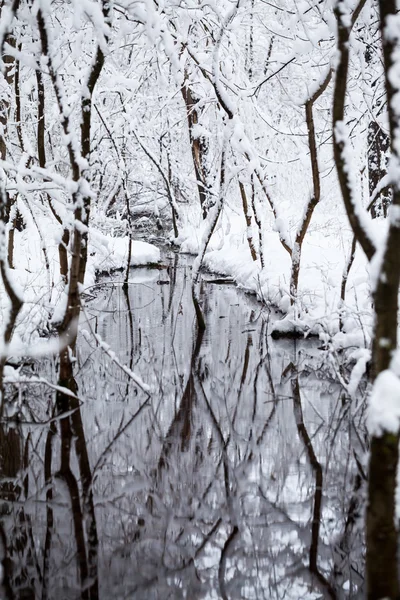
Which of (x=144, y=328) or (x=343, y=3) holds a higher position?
(x=343, y=3)

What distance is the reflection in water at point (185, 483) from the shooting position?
3482mm

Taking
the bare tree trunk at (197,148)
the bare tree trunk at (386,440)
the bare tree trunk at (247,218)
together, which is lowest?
the bare tree trunk at (386,440)

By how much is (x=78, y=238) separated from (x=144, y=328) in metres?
4.56

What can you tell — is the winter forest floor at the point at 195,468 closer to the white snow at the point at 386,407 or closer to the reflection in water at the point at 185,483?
the reflection in water at the point at 185,483

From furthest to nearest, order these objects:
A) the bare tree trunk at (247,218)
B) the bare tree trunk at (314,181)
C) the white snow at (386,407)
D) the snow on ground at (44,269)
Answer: the bare tree trunk at (247,218) < the bare tree trunk at (314,181) < the snow on ground at (44,269) < the white snow at (386,407)

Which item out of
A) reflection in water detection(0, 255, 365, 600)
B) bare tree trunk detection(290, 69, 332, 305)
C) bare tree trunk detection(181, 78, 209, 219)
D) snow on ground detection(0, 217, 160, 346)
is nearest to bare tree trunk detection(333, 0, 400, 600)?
reflection in water detection(0, 255, 365, 600)

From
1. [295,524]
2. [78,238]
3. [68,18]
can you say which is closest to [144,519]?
[295,524]

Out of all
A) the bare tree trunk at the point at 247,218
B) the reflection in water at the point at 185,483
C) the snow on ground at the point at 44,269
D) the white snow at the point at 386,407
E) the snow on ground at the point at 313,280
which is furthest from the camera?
the bare tree trunk at the point at 247,218

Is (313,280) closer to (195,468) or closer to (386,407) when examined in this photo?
(195,468)

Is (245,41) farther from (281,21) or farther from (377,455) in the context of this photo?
(377,455)

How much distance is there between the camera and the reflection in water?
11.4 ft

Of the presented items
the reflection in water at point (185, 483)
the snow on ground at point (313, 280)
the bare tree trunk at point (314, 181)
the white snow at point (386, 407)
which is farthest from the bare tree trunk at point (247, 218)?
the white snow at point (386, 407)

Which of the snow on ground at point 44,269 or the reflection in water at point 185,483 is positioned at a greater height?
the snow on ground at point 44,269

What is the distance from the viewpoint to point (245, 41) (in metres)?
11.8
